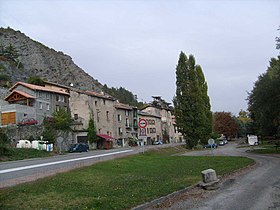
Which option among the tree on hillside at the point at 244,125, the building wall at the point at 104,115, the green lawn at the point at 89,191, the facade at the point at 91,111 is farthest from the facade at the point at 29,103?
the tree on hillside at the point at 244,125

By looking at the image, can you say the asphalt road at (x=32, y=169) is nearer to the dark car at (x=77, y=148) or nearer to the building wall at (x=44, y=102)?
the dark car at (x=77, y=148)

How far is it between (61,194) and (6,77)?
3578 inches

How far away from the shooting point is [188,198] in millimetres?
11062

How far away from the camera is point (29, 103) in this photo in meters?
58.7

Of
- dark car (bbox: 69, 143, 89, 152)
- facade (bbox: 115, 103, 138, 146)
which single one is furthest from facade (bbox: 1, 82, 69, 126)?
facade (bbox: 115, 103, 138, 146)

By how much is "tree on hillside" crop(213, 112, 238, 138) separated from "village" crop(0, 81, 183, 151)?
83.8 ft

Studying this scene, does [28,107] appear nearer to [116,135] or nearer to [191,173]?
[116,135]

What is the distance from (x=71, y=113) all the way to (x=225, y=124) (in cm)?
5534

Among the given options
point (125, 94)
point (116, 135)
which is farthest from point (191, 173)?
point (125, 94)

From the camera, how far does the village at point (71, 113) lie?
50.4m

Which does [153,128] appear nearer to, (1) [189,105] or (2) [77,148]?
(1) [189,105]

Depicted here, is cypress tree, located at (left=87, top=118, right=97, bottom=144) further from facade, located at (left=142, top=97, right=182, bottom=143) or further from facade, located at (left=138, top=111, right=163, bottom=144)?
facade, located at (left=142, top=97, right=182, bottom=143)

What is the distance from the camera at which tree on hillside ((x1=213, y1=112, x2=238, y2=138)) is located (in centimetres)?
10290

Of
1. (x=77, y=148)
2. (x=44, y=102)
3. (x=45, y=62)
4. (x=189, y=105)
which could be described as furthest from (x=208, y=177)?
(x=45, y=62)
